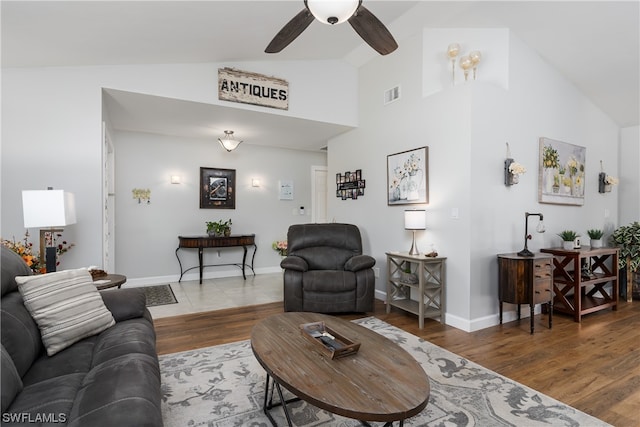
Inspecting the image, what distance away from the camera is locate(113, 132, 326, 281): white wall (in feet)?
17.3

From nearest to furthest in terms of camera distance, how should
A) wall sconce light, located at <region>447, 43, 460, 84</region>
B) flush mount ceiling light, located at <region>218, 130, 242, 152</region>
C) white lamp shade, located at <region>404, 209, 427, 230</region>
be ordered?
wall sconce light, located at <region>447, 43, 460, 84</region> → white lamp shade, located at <region>404, 209, 427, 230</region> → flush mount ceiling light, located at <region>218, 130, 242, 152</region>

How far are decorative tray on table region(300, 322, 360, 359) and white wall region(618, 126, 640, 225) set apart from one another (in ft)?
18.6

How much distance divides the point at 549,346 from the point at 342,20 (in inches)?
121

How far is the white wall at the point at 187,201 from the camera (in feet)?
17.3

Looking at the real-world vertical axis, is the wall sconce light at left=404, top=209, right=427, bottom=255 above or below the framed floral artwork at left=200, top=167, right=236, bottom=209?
below

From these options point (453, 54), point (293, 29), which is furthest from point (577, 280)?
point (293, 29)

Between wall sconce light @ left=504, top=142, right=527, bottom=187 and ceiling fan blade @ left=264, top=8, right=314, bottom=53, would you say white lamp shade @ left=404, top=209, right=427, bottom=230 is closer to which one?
wall sconce light @ left=504, top=142, right=527, bottom=187

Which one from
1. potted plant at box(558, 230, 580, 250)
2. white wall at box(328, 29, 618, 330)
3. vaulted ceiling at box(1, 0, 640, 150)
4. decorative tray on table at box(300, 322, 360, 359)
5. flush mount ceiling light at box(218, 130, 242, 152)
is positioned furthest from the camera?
flush mount ceiling light at box(218, 130, 242, 152)

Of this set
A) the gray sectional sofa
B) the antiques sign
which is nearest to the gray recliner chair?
the gray sectional sofa

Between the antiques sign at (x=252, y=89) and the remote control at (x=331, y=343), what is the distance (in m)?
3.24

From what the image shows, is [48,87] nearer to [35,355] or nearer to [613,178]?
[35,355]

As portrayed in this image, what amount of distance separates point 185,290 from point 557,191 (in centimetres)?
512

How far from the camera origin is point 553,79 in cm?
399

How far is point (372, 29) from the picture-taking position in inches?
85.1
